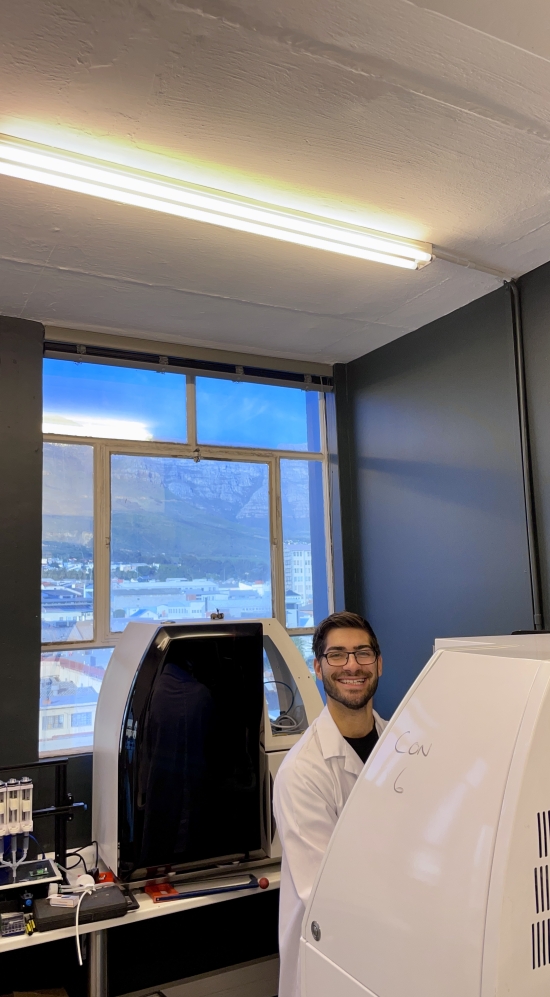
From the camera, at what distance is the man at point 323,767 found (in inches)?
66.6

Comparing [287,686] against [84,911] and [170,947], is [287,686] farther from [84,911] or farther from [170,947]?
[170,947]

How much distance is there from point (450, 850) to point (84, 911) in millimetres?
1702

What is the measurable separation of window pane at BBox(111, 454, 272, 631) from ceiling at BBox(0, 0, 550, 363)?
2.93ft

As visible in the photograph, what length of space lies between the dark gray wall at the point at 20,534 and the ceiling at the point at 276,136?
198 millimetres

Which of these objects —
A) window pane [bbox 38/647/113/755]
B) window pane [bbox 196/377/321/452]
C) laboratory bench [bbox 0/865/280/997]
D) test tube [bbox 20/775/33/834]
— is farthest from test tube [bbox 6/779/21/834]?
window pane [bbox 196/377/321/452]

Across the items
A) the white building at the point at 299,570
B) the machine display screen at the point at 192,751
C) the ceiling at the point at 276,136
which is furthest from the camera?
the white building at the point at 299,570

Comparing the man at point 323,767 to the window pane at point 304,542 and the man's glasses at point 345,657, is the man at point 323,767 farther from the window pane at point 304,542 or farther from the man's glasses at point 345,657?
the window pane at point 304,542

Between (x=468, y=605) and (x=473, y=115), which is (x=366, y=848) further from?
(x=468, y=605)

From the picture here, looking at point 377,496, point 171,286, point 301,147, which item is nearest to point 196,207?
point 301,147

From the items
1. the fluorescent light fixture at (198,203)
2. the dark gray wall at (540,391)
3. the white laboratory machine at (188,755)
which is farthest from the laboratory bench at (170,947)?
the fluorescent light fixture at (198,203)

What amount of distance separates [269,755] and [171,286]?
74.7 inches

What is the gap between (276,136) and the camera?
2006mm

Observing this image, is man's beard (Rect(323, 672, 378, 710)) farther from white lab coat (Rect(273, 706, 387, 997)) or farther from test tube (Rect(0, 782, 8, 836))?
test tube (Rect(0, 782, 8, 836))

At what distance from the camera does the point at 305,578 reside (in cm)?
400
